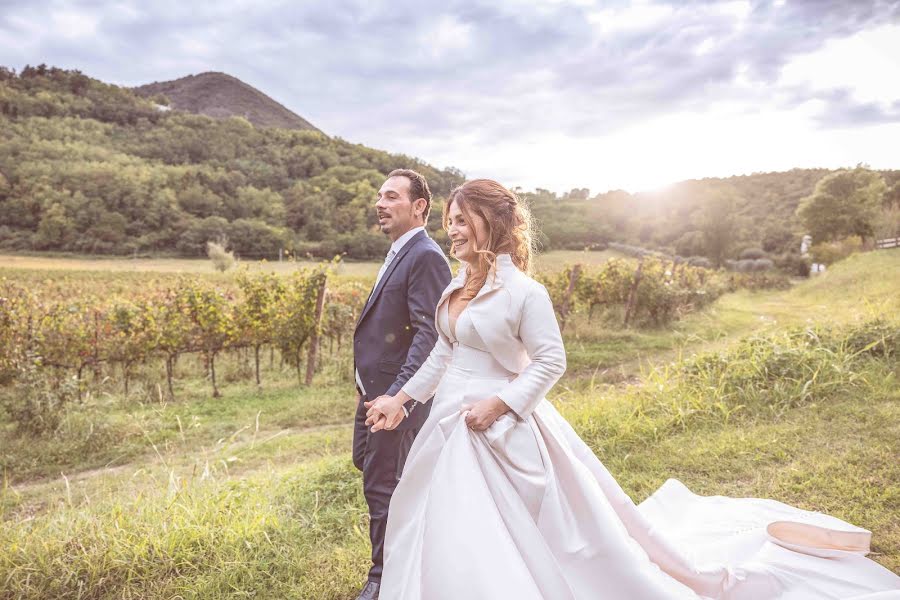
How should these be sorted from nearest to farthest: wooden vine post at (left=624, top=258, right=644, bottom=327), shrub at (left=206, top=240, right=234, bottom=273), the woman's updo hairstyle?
the woman's updo hairstyle < wooden vine post at (left=624, top=258, right=644, bottom=327) < shrub at (left=206, top=240, right=234, bottom=273)

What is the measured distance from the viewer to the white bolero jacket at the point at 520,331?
196 cm

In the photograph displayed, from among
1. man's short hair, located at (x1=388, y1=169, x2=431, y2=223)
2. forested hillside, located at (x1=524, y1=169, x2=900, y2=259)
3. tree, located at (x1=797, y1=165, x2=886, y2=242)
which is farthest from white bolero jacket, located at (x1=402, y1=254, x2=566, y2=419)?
tree, located at (x1=797, y1=165, x2=886, y2=242)

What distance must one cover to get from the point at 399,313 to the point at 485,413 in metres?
0.86

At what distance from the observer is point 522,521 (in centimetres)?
188

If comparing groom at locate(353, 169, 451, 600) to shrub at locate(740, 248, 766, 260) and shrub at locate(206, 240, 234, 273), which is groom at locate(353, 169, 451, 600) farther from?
shrub at locate(740, 248, 766, 260)

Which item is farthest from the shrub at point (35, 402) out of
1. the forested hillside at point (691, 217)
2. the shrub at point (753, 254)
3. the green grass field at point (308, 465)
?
the shrub at point (753, 254)

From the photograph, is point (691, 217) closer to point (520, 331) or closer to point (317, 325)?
point (317, 325)

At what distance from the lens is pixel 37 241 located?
26.0 m

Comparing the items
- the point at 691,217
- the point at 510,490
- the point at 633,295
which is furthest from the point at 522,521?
the point at 691,217

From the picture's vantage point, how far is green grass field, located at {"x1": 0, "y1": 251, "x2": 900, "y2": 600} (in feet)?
9.73

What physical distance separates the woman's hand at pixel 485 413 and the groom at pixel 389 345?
0.60 metres

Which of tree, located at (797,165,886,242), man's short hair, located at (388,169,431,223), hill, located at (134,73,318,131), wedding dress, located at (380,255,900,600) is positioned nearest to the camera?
wedding dress, located at (380,255,900,600)

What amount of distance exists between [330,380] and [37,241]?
24562 mm

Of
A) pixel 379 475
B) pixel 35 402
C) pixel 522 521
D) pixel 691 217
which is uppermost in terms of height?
pixel 691 217
